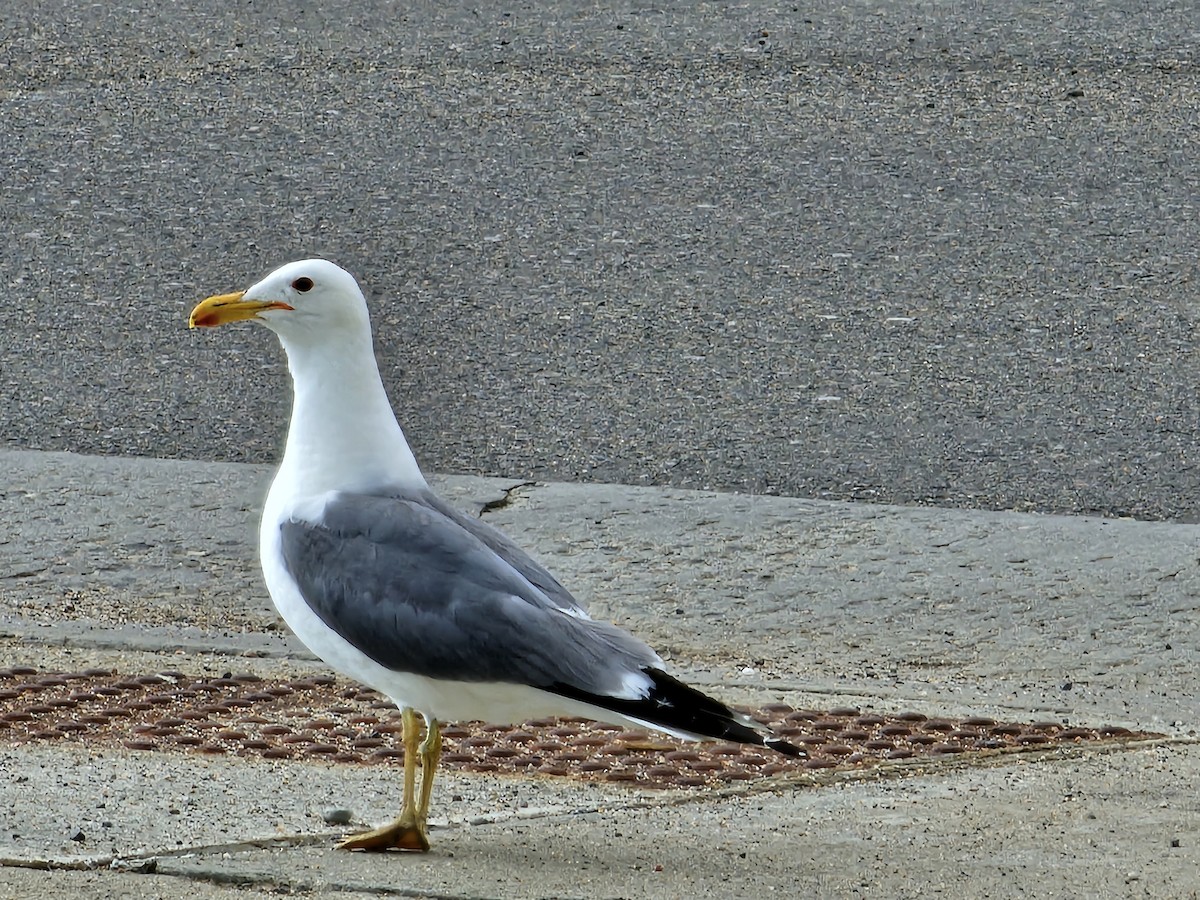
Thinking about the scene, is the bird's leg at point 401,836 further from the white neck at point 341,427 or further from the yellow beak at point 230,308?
the yellow beak at point 230,308

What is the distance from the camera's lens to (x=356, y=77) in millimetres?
10203

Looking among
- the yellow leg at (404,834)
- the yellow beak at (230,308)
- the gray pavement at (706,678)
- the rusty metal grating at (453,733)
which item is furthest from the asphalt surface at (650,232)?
the yellow leg at (404,834)

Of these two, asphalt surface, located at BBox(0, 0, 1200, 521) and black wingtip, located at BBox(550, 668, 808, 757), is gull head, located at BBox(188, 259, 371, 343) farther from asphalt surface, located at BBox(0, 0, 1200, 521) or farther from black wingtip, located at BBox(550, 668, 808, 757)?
asphalt surface, located at BBox(0, 0, 1200, 521)

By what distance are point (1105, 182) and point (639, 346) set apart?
2.84 m

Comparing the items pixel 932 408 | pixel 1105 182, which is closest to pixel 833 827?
pixel 932 408

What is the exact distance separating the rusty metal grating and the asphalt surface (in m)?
→ 1.58

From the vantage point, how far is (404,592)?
3457 mm

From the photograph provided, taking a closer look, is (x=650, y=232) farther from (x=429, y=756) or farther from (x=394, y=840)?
(x=394, y=840)

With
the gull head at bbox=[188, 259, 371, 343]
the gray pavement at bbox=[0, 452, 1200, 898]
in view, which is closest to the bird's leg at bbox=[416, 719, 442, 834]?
the gray pavement at bbox=[0, 452, 1200, 898]

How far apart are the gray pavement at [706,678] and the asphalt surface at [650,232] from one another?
48 centimetres

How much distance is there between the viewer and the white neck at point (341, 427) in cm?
368

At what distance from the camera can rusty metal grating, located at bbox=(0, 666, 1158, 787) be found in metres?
3.97

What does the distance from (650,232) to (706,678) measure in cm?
400

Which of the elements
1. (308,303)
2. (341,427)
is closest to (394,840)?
(341,427)
